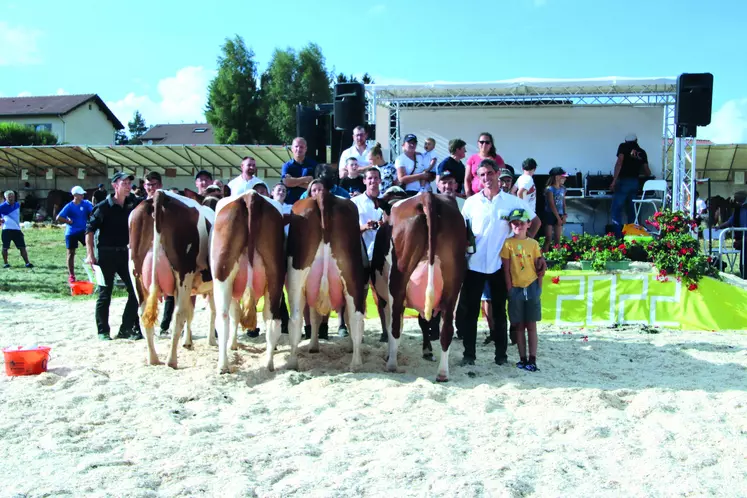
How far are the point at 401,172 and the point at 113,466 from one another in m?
4.90

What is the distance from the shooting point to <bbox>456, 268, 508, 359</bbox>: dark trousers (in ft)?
20.3

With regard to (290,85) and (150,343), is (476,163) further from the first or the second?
(290,85)

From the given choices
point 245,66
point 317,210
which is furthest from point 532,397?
point 245,66

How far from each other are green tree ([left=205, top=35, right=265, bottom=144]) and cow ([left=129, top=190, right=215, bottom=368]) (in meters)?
41.4

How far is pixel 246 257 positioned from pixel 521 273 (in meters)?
2.58

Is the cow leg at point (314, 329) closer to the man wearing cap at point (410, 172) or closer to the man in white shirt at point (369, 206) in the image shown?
the man in white shirt at point (369, 206)

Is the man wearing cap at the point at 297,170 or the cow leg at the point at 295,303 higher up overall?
the man wearing cap at the point at 297,170

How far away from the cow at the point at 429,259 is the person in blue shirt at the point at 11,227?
442 inches

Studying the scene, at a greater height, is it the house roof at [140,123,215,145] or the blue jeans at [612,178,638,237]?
the house roof at [140,123,215,145]

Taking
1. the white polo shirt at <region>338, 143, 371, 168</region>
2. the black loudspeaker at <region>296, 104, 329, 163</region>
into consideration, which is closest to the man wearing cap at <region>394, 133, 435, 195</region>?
the white polo shirt at <region>338, 143, 371, 168</region>

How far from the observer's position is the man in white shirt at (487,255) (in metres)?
6.11

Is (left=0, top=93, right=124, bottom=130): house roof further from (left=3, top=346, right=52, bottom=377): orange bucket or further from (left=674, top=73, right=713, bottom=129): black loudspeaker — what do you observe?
(left=3, top=346, right=52, bottom=377): orange bucket

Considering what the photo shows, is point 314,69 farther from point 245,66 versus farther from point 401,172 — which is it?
point 401,172

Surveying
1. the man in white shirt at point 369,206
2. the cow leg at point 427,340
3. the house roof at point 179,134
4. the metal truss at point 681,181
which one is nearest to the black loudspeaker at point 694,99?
the metal truss at point 681,181
